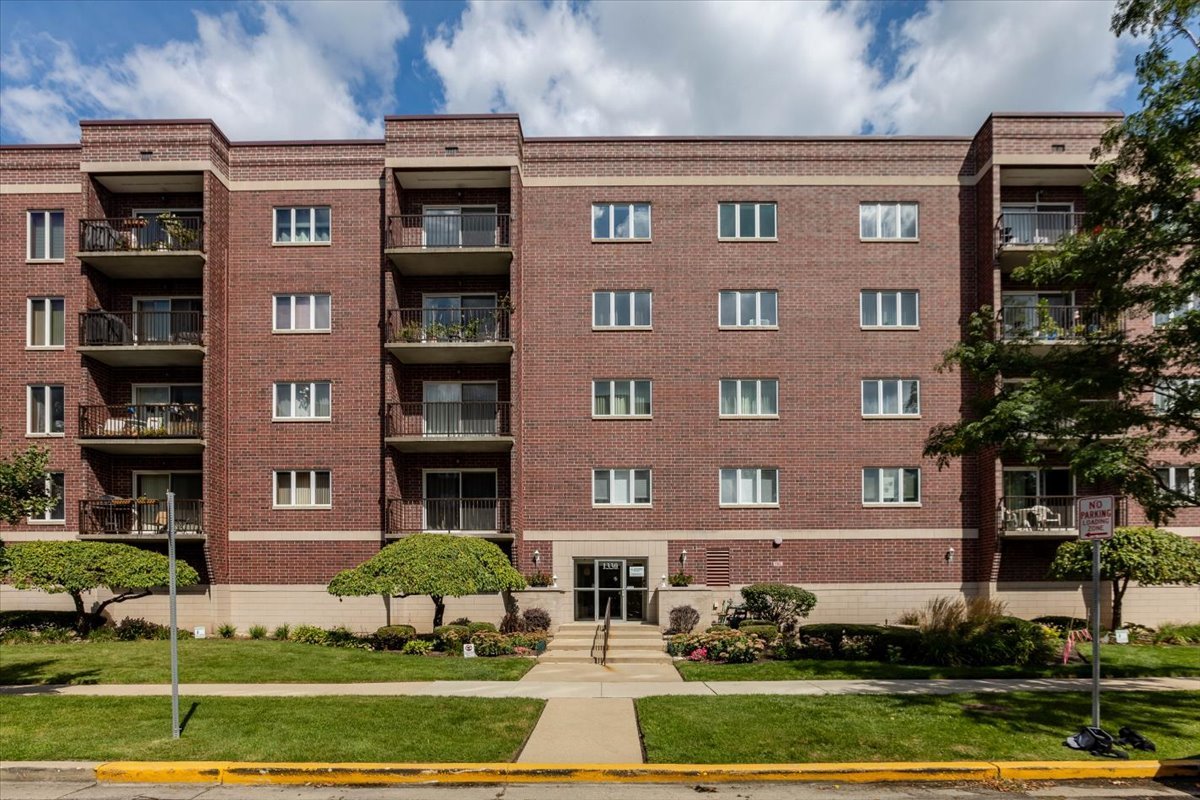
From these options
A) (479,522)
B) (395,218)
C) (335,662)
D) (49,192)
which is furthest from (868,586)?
(49,192)

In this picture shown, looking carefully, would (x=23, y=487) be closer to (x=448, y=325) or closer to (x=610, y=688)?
(x=610, y=688)

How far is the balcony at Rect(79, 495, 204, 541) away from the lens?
21.7 metres

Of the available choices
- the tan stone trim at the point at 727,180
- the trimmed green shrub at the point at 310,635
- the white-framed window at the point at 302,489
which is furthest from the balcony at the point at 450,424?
the tan stone trim at the point at 727,180

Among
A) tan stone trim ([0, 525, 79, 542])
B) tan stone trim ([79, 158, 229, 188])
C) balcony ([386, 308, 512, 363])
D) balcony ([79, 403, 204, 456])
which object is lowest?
tan stone trim ([0, 525, 79, 542])

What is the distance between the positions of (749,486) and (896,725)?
487 inches

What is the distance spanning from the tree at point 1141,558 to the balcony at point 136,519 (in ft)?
76.9

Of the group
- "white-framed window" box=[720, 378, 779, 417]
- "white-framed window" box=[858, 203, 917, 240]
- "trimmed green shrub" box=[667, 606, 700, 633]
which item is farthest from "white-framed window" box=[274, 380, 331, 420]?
"white-framed window" box=[858, 203, 917, 240]

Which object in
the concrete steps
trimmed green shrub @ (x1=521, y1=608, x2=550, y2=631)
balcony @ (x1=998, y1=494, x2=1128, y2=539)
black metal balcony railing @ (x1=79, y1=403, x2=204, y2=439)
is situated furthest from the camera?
black metal balcony railing @ (x1=79, y1=403, x2=204, y2=439)

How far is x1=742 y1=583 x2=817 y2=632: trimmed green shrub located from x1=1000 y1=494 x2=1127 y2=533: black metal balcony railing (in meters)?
6.22

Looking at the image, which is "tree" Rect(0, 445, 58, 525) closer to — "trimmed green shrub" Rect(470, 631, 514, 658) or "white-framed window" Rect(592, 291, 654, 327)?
"trimmed green shrub" Rect(470, 631, 514, 658)

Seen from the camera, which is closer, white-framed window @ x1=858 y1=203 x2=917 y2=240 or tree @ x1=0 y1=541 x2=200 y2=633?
tree @ x1=0 y1=541 x2=200 y2=633

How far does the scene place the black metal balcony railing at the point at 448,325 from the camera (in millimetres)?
22312

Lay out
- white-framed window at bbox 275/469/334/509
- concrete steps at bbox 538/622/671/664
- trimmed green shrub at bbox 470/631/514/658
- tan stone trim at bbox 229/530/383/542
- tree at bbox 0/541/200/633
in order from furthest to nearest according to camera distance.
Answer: white-framed window at bbox 275/469/334/509
tan stone trim at bbox 229/530/383/542
tree at bbox 0/541/200/633
trimmed green shrub at bbox 470/631/514/658
concrete steps at bbox 538/622/671/664

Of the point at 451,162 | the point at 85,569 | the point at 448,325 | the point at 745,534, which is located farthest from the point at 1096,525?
the point at 85,569
